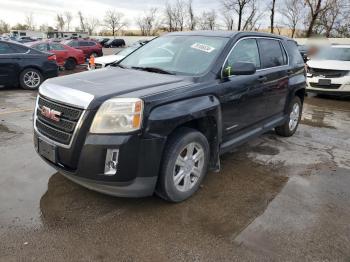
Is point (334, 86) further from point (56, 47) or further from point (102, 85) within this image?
point (56, 47)

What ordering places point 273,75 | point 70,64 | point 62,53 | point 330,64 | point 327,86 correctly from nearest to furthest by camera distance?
point 273,75
point 327,86
point 330,64
point 62,53
point 70,64

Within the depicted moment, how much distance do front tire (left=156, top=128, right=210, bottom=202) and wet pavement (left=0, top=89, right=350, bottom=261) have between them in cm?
17

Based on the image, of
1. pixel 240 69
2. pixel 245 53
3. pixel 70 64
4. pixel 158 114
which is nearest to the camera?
pixel 158 114

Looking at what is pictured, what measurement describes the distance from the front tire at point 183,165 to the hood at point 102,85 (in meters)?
0.53

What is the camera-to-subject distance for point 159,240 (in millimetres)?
3035

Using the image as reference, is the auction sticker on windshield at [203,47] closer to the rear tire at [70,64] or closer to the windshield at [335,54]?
the windshield at [335,54]

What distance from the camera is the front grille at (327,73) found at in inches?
401

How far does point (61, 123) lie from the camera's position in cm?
324

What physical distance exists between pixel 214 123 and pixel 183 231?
4.11 feet

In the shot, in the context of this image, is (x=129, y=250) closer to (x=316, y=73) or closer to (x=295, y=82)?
(x=295, y=82)

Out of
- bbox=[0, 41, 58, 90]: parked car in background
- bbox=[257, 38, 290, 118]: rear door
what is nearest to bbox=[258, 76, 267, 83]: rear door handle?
→ bbox=[257, 38, 290, 118]: rear door

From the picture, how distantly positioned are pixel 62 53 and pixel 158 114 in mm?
14895

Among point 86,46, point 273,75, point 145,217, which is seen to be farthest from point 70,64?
point 145,217

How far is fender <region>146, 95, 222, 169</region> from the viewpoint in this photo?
123 inches
